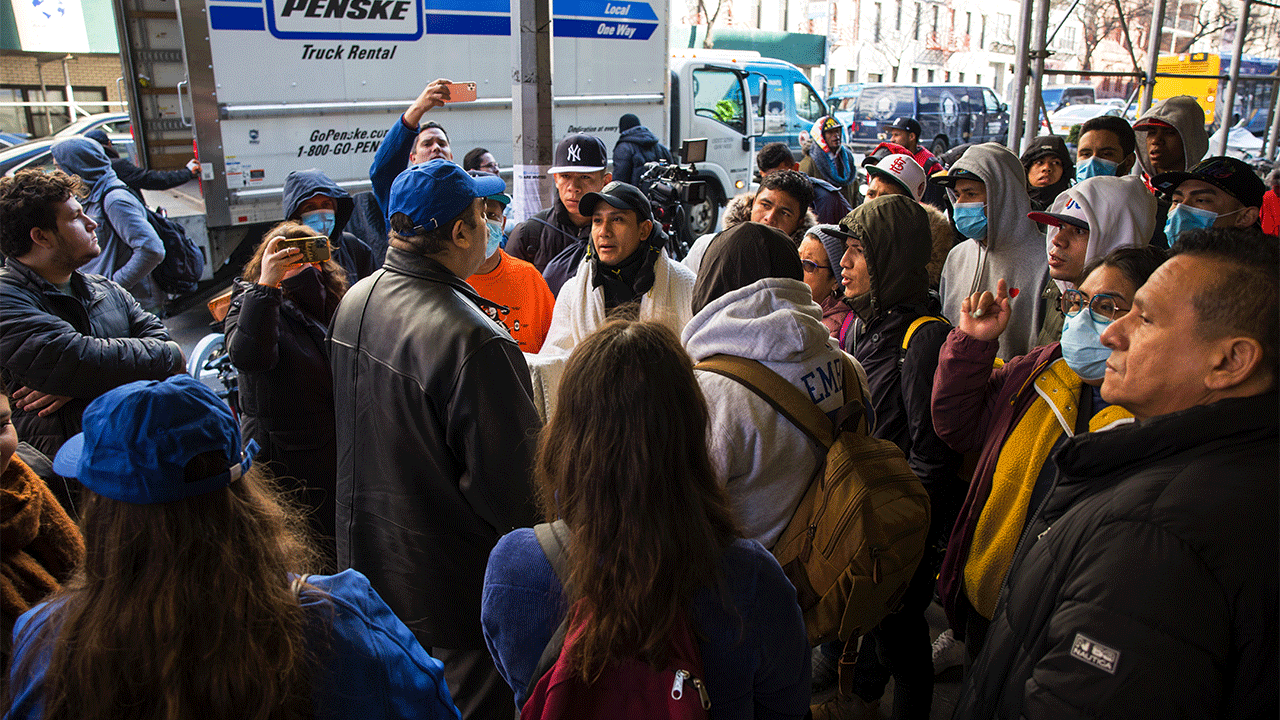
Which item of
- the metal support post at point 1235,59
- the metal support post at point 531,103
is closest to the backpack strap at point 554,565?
the metal support post at point 531,103

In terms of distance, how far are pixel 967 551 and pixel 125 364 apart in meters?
2.87

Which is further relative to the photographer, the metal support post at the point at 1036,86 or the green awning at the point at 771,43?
the green awning at the point at 771,43

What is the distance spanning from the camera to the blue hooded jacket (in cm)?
532

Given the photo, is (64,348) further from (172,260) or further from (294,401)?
(172,260)

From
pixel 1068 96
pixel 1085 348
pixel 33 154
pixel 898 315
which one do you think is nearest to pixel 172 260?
pixel 898 315

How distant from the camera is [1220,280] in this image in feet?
4.37

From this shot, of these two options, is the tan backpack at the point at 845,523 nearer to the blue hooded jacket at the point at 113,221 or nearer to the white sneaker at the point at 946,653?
the white sneaker at the point at 946,653

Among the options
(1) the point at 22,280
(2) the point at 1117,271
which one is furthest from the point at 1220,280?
(1) the point at 22,280

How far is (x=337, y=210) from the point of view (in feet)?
12.7

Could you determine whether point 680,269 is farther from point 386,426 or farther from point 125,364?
point 125,364

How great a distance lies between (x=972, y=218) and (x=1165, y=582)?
258 centimetres

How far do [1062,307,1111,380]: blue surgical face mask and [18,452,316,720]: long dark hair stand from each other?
1912 mm

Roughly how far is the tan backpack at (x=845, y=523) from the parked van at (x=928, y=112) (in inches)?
761

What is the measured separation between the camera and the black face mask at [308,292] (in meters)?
2.96
